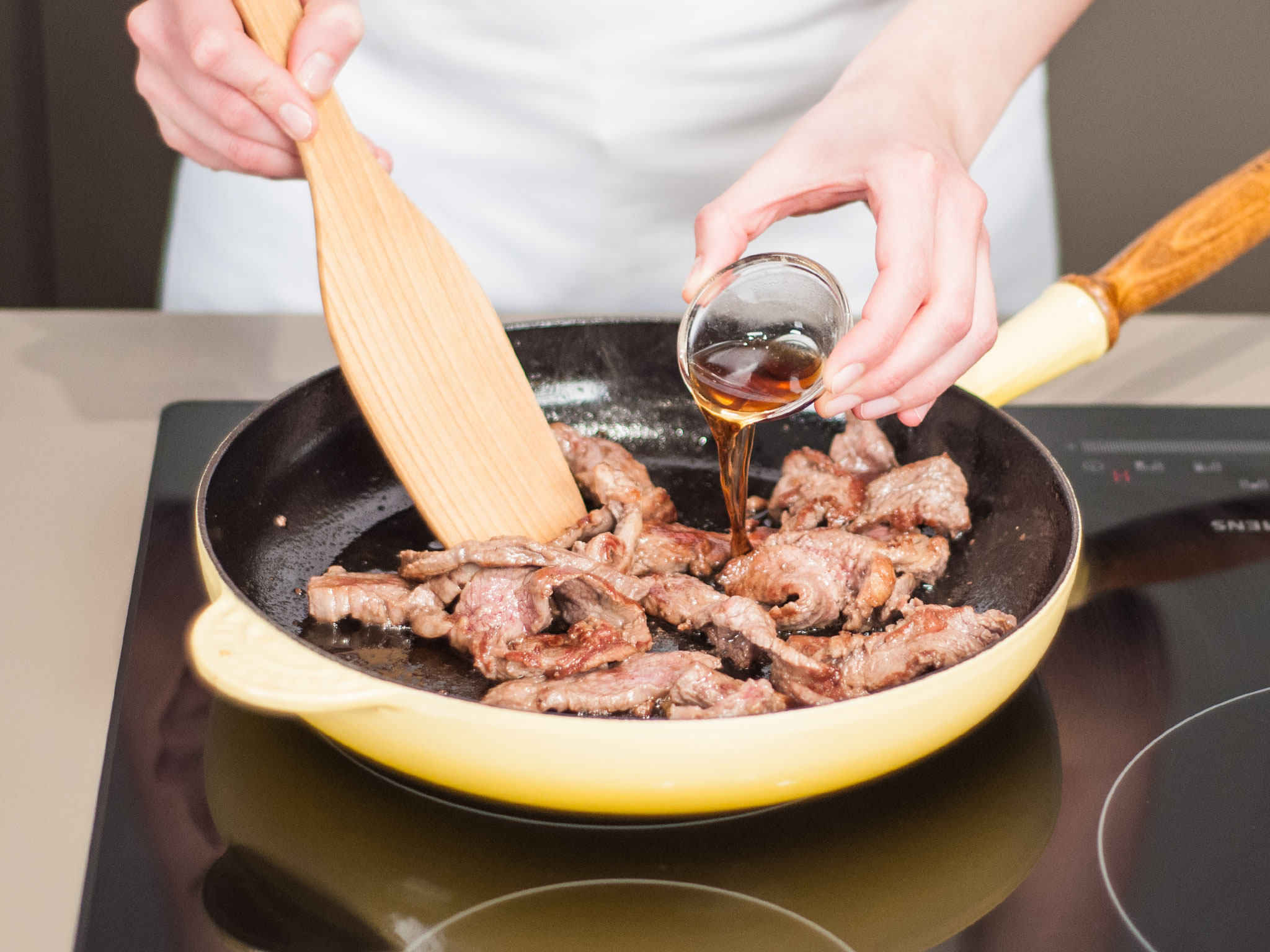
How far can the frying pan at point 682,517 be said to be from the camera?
0.76m

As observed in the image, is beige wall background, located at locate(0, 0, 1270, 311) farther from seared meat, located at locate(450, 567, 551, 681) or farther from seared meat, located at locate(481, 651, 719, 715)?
seared meat, located at locate(481, 651, 719, 715)

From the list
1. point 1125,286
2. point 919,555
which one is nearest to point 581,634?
point 919,555

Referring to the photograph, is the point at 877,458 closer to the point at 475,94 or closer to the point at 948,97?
the point at 948,97

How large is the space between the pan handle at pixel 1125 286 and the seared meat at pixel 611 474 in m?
0.39

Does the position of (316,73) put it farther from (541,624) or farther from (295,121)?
(541,624)

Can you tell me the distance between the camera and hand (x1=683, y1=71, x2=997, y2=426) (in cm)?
102

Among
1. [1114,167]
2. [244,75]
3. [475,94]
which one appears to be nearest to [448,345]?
[244,75]

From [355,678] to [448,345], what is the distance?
539 millimetres

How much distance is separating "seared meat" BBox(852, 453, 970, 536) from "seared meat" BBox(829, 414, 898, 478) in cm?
6

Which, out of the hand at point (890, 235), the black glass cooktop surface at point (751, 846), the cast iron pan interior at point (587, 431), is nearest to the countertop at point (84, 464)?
the black glass cooktop surface at point (751, 846)

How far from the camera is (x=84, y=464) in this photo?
4.51 ft

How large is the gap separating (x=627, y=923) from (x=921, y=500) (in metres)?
0.61

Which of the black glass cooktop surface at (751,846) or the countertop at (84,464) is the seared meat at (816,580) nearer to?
the black glass cooktop surface at (751,846)

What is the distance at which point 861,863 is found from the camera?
85cm
